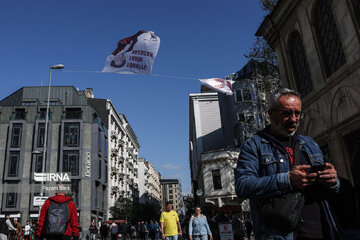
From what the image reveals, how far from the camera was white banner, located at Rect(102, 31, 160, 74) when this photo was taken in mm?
14344

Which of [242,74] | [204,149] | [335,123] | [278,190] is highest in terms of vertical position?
[242,74]

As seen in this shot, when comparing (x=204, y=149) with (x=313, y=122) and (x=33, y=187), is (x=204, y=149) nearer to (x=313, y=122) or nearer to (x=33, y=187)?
(x=33, y=187)

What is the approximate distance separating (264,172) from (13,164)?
153 ft

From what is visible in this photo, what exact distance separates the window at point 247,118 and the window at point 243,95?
1.94m

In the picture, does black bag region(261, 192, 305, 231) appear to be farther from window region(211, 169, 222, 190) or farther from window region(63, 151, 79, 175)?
window region(63, 151, 79, 175)

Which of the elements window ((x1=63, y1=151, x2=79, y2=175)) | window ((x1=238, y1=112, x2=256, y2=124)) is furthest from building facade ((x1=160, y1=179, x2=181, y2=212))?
window ((x1=238, y1=112, x2=256, y2=124))

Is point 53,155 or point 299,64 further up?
point 53,155

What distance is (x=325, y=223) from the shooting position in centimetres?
197

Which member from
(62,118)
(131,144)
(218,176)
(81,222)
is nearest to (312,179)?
(218,176)

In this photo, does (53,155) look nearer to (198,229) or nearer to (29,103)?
(29,103)

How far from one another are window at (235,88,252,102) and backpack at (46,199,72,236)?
125ft

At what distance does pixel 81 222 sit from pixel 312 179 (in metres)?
42.1

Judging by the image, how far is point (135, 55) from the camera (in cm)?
1468

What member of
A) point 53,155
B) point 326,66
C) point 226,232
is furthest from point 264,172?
point 53,155
